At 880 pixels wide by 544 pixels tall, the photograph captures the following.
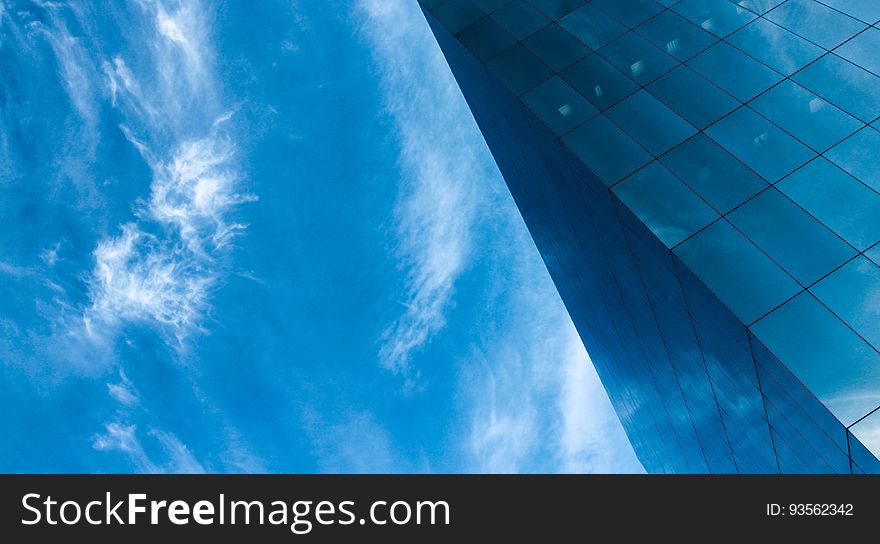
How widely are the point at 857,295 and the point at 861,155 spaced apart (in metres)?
4.49

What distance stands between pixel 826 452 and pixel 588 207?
1021 cm

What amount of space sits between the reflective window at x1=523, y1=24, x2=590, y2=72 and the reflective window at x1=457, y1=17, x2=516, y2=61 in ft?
3.52

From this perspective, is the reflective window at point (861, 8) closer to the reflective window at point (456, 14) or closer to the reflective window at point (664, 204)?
the reflective window at point (664, 204)

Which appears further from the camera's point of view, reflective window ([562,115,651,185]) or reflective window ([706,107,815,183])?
reflective window ([562,115,651,185])

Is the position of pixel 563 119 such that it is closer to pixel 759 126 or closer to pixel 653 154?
pixel 653 154

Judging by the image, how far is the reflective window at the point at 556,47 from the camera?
19.3 meters

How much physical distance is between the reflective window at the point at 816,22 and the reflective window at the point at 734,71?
1.94 meters

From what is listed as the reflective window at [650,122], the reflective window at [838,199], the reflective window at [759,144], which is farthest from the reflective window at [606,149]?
the reflective window at [838,199]

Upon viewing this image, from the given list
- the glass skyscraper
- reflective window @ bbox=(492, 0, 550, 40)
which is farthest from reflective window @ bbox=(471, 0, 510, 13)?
reflective window @ bbox=(492, 0, 550, 40)

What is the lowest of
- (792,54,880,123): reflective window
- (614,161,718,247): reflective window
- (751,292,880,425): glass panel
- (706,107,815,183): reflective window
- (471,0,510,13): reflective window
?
(751,292,880,425): glass panel

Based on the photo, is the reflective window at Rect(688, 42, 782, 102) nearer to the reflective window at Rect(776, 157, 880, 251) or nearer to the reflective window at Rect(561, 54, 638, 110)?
the reflective window at Rect(561, 54, 638, 110)

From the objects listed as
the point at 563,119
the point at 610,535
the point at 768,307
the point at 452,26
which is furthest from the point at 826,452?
the point at 452,26

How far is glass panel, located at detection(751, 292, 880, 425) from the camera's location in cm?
1037

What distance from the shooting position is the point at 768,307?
1171 cm
